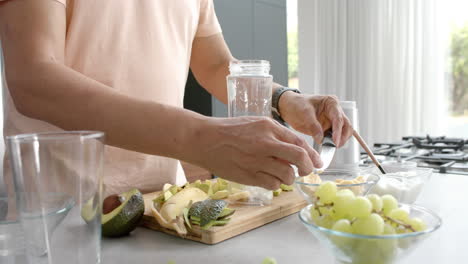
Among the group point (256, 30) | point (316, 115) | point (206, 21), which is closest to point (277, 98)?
point (316, 115)

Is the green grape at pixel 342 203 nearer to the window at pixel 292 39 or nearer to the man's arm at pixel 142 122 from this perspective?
the man's arm at pixel 142 122

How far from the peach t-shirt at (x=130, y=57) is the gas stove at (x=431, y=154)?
827 millimetres

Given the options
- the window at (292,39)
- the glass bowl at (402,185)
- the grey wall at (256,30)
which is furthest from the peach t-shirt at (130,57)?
the window at (292,39)

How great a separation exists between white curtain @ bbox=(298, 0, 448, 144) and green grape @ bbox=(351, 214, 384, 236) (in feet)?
10.7

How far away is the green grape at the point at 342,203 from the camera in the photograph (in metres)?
0.53

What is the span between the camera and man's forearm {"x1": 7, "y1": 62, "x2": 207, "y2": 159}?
665mm

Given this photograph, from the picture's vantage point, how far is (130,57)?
3.56 ft

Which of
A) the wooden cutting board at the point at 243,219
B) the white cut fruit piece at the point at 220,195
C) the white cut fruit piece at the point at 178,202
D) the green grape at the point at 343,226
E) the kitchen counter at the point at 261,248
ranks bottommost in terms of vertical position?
the kitchen counter at the point at 261,248

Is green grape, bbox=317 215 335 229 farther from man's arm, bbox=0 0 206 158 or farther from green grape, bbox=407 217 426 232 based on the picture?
man's arm, bbox=0 0 206 158

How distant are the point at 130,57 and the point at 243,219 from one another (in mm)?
524

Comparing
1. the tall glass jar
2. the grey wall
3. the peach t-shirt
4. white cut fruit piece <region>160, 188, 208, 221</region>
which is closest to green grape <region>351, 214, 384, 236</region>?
white cut fruit piece <region>160, 188, 208, 221</region>

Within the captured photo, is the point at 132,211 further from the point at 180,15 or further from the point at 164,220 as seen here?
the point at 180,15

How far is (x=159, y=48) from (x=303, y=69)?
3.27 m

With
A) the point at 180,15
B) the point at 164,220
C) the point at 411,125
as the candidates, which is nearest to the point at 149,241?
the point at 164,220
